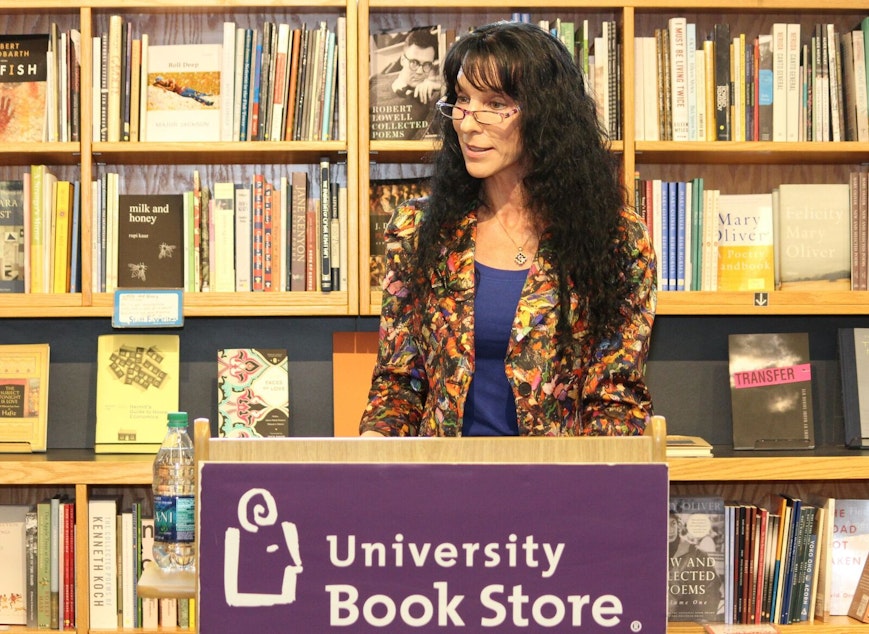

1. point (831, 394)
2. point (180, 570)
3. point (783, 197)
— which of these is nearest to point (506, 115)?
point (180, 570)

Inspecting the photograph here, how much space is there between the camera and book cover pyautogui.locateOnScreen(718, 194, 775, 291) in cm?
253

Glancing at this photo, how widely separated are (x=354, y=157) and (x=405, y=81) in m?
0.25

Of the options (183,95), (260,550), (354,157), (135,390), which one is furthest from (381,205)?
(260,550)

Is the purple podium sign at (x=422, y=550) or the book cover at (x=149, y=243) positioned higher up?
the book cover at (x=149, y=243)

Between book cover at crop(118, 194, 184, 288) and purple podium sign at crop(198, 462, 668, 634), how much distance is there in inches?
65.7

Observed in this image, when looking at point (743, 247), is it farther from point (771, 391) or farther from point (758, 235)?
point (771, 391)

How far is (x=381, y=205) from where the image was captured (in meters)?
2.54

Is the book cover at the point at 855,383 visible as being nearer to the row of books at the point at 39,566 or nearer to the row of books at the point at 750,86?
the row of books at the point at 750,86

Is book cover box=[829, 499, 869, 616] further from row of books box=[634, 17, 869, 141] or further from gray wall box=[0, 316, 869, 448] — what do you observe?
row of books box=[634, 17, 869, 141]

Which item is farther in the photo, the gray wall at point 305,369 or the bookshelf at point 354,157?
the gray wall at point 305,369

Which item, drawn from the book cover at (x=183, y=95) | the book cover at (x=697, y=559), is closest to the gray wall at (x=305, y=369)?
the book cover at (x=697, y=559)

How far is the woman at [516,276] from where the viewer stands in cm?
142

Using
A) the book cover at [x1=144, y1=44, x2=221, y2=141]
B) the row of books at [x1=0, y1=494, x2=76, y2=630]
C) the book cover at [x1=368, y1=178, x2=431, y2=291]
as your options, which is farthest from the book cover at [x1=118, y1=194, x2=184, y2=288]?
the row of books at [x1=0, y1=494, x2=76, y2=630]

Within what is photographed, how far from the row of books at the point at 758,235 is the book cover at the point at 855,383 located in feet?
0.57
